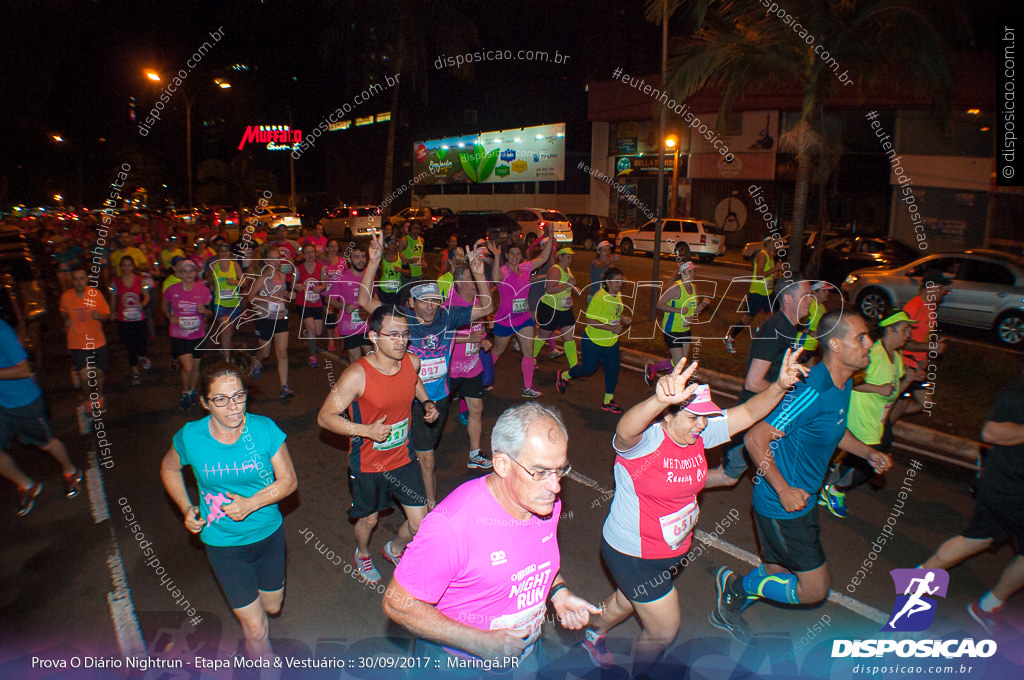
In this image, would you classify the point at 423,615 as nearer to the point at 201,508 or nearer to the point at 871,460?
the point at 201,508

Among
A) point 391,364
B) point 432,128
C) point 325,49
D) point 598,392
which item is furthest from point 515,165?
point 391,364

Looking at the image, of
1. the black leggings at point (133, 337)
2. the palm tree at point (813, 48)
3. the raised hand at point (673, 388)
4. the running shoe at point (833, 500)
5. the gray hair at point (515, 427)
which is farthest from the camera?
the palm tree at point (813, 48)

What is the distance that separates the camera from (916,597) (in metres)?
4.15

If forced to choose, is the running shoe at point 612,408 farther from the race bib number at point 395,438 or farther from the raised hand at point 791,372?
the raised hand at point 791,372

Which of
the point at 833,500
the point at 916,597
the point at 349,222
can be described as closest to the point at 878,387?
the point at 833,500

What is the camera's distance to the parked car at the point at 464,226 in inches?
1091

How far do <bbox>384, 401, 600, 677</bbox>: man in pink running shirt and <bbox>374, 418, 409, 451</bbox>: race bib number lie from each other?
1.86 m

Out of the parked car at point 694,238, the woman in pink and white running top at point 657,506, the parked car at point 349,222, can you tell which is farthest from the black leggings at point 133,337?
the parked car at point 349,222

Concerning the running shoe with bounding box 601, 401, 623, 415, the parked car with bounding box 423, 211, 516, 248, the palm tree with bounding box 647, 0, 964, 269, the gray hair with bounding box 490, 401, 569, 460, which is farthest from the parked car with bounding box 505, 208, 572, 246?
the gray hair with bounding box 490, 401, 569, 460

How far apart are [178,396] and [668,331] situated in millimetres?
Answer: 7016

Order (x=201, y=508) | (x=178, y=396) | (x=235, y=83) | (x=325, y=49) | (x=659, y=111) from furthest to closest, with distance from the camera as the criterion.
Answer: (x=235, y=83) → (x=325, y=49) → (x=659, y=111) → (x=178, y=396) → (x=201, y=508)

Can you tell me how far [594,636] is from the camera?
12.4 feet

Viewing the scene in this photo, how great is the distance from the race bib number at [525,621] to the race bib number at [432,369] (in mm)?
2945

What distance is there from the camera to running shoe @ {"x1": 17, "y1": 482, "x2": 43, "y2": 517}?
19.3 ft
